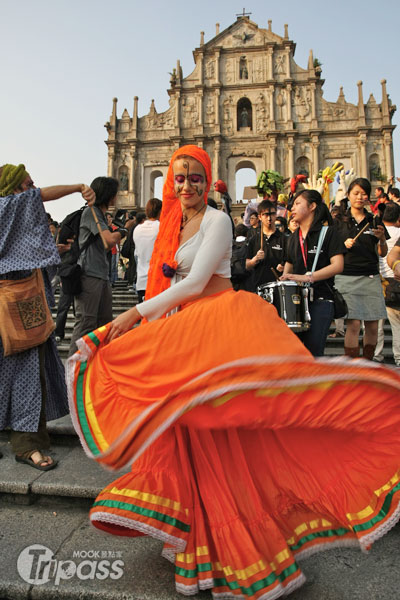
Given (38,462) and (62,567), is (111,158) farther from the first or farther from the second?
(62,567)

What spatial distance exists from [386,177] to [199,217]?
102 feet

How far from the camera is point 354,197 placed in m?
4.09

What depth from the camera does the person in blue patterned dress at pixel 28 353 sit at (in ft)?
8.53

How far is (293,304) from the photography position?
118 inches

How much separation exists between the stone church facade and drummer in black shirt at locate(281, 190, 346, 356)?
28176mm

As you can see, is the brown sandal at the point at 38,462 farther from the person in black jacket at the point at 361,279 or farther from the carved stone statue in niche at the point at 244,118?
the carved stone statue in niche at the point at 244,118

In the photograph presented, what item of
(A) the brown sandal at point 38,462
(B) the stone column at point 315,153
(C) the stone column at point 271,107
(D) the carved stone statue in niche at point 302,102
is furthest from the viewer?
(D) the carved stone statue in niche at point 302,102

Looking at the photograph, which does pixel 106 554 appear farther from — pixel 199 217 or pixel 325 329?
pixel 325 329

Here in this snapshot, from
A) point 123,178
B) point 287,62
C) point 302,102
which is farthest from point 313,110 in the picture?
point 123,178

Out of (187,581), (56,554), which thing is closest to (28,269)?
(56,554)

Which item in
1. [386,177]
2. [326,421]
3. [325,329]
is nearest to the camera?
[326,421]

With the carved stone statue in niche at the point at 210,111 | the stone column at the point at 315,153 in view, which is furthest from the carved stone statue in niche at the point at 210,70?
the stone column at the point at 315,153

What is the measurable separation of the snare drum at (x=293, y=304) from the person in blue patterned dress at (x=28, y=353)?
146 cm

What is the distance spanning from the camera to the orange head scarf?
197 cm
